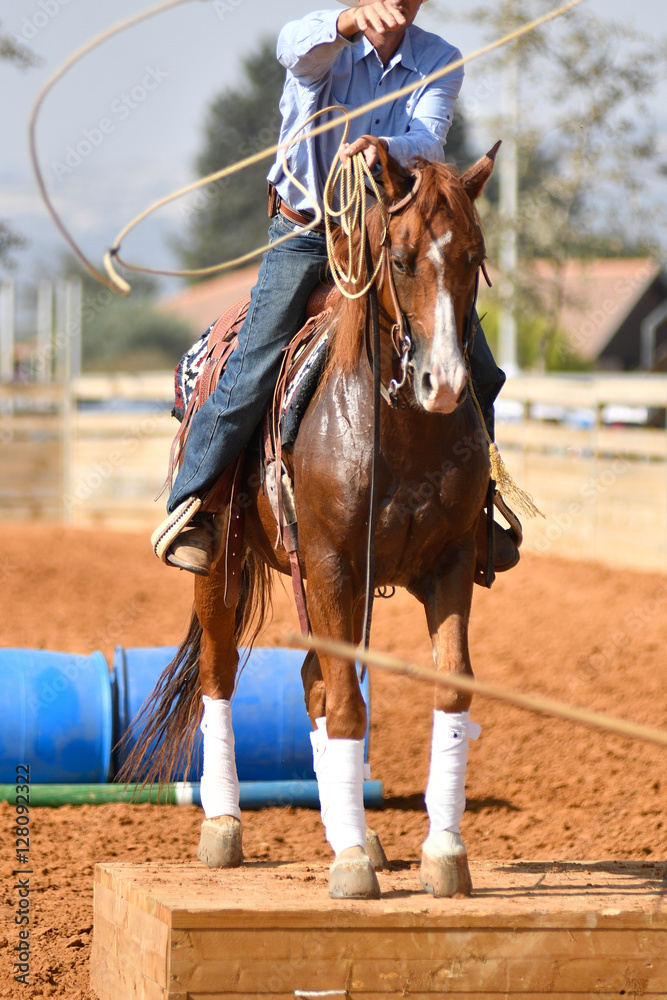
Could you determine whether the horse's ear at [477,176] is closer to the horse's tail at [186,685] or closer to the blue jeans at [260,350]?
the blue jeans at [260,350]

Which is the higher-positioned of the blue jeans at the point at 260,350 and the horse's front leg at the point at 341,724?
the blue jeans at the point at 260,350

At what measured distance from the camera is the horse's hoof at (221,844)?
384cm

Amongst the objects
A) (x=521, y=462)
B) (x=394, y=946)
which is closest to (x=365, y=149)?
(x=394, y=946)

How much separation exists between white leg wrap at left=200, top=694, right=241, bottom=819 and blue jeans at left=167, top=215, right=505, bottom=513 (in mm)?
Result: 864

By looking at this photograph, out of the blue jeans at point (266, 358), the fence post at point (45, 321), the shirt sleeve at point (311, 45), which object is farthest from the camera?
the fence post at point (45, 321)

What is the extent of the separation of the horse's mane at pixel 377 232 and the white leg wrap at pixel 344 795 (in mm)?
1090

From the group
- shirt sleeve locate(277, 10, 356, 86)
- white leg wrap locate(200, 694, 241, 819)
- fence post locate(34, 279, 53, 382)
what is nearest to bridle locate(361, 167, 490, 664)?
shirt sleeve locate(277, 10, 356, 86)

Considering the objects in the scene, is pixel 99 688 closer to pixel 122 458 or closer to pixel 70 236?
pixel 70 236

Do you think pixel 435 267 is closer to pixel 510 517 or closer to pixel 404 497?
pixel 404 497

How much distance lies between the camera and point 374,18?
3.14m

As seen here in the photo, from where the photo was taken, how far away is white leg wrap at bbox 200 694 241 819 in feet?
13.2

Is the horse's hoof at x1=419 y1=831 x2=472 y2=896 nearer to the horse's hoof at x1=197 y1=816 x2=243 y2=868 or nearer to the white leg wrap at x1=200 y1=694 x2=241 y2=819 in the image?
the horse's hoof at x1=197 y1=816 x2=243 y2=868

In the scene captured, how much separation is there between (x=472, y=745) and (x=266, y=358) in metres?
3.06

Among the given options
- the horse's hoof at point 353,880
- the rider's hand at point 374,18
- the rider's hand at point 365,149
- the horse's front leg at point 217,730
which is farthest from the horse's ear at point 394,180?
the horse's hoof at point 353,880
